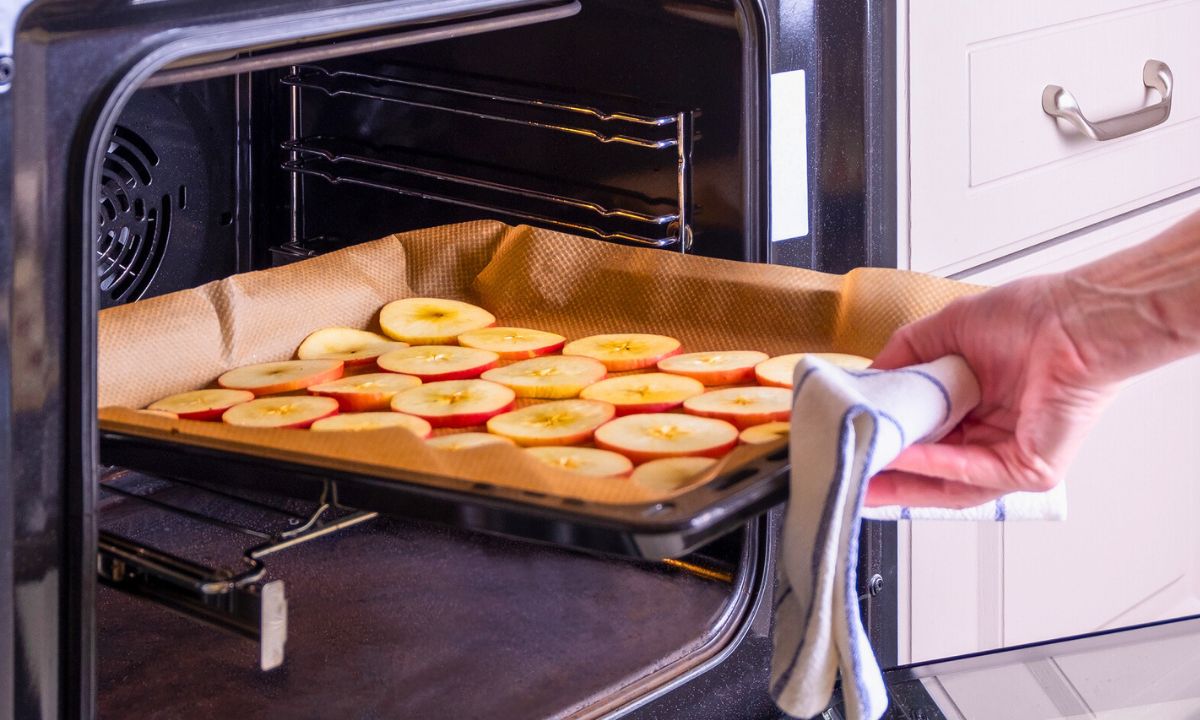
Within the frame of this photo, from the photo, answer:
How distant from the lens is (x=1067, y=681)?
1113 mm

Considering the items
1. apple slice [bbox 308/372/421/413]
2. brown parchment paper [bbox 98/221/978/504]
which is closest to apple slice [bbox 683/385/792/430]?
brown parchment paper [bbox 98/221/978/504]

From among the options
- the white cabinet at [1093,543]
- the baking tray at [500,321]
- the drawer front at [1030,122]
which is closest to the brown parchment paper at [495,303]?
the baking tray at [500,321]

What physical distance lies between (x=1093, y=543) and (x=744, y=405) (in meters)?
0.89

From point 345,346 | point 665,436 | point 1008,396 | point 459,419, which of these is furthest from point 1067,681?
point 345,346

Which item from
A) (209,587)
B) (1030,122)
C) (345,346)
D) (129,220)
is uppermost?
(1030,122)

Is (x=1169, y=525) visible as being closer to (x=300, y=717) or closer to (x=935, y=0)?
(x=935, y=0)

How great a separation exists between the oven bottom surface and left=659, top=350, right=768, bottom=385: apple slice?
0.64 feet

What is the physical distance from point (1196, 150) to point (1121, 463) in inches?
15.8

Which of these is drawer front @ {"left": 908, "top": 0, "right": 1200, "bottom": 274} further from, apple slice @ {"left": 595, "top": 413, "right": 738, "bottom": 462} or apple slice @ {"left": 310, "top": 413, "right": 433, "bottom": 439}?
apple slice @ {"left": 310, "top": 413, "right": 433, "bottom": 439}

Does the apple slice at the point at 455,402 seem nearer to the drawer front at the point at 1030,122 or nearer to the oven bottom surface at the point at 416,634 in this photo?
the oven bottom surface at the point at 416,634

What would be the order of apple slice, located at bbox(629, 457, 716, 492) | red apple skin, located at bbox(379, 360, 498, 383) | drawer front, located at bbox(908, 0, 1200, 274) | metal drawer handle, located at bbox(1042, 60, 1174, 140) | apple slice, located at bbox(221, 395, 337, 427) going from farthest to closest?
1. metal drawer handle, located at bbox(1042, 60, 1174, 140)
2. drawer front, located at bbox(908, 0, 1200, 274)
3. red apple skin, located at bbox(379, 360, 498, 383)
4. apple slice, located at bbox(221, 395, 337, 427)
5. apple slice, located at bbox(629, 457, 716, 492)

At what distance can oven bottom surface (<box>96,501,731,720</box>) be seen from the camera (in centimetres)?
94

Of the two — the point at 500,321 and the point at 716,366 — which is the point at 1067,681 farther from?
the point at 500,321

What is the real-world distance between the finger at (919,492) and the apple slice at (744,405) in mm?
79
